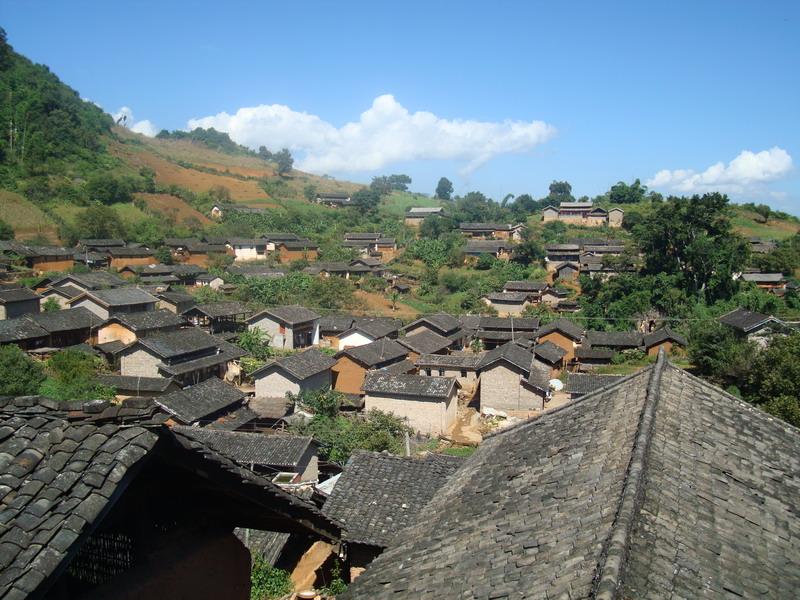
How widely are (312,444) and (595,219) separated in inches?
2408

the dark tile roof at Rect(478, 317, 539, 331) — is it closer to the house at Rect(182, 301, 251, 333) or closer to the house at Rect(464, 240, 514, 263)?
the house at Rect(182, 301, 251, 333)

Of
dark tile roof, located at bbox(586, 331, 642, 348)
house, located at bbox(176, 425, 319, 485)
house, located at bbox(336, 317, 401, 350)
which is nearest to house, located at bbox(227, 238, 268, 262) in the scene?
house, located at bbox(336, 317, 401, 350)

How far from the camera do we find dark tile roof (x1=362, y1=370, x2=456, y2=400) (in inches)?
1013

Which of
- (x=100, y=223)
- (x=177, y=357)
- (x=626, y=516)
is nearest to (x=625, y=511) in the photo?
(x=626, y=516)

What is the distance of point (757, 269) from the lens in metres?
49.8

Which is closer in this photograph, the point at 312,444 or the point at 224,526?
the point at 224,526

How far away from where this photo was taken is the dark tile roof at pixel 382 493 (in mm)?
9562

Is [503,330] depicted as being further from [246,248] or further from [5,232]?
[5,232]

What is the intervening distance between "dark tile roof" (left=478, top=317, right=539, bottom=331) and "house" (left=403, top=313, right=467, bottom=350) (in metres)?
1.71

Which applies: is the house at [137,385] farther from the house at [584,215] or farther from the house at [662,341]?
the house at [584,215]

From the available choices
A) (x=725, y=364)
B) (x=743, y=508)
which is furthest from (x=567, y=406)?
(x=725, y=364)

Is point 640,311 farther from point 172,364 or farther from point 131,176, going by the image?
point 131,176

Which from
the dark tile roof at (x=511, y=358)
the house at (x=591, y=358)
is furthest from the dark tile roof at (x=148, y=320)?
the house at (x=591, y=358)

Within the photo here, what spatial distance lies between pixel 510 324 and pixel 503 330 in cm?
69
